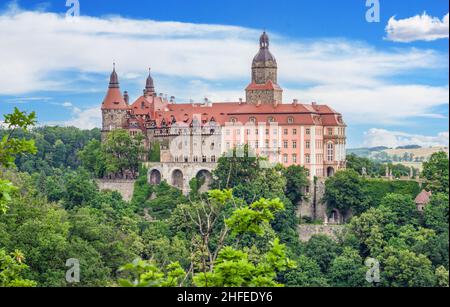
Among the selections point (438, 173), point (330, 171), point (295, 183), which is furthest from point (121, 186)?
point (438, 173)

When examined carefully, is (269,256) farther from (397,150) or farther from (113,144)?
(397,150)

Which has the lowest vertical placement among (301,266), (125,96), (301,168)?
(301,266)

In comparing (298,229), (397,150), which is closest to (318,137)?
(298,229)

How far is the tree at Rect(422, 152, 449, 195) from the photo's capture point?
45.8 m

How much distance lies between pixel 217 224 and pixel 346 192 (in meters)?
6.24

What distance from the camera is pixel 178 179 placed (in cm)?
5150

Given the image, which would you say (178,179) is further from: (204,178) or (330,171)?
(330,171)

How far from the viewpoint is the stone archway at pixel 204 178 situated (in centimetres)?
5028

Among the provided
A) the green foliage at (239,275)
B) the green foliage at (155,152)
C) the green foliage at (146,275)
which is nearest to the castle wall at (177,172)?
the green foliage at (155,152)

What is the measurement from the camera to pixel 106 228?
38.6 m

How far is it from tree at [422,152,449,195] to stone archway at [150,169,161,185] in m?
13.1

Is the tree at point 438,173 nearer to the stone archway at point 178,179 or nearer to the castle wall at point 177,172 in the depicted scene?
the castle wall at point 177,172

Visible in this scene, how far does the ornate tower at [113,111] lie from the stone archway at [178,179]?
4752 mm

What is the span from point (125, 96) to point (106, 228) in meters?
19.7
